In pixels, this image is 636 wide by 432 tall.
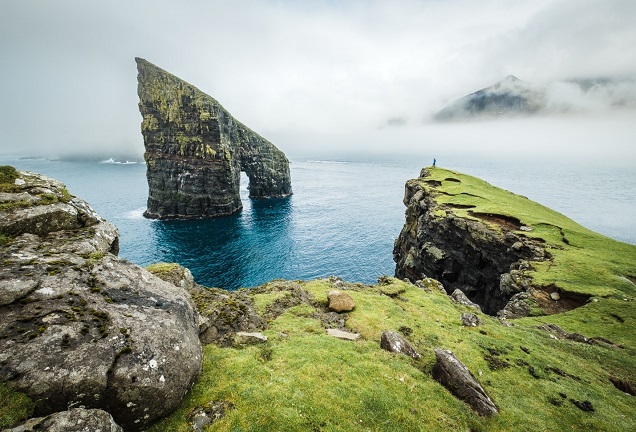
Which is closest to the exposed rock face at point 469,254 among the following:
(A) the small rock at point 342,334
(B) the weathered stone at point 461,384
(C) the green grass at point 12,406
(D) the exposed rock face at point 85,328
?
(B) the weathered stone at point 461,384

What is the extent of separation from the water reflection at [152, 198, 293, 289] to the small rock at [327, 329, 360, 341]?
42559 mm

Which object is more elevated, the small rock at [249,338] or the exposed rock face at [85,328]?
the exposed rock face at [85,328]

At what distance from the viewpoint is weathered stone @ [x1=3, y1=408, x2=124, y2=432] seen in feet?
22.0

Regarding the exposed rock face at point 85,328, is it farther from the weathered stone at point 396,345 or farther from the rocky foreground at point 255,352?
the weathered stone at point 396,345

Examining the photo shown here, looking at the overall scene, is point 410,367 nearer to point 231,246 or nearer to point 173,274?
point 173,274

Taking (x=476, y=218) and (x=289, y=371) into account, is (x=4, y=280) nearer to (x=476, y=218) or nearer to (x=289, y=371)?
(x=289, y=371)

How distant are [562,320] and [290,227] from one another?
78.6 m

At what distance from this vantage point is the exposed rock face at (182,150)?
111 metres

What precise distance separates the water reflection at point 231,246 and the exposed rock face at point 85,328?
4599 cm

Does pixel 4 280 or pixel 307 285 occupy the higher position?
pixel 4 280

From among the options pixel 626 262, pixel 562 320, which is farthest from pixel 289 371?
pixel 626 262

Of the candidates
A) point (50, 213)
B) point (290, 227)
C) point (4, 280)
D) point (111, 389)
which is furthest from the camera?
point (290, 227)

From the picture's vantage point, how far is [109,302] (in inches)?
413

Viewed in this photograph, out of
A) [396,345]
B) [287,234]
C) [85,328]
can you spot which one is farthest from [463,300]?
[287,234]
